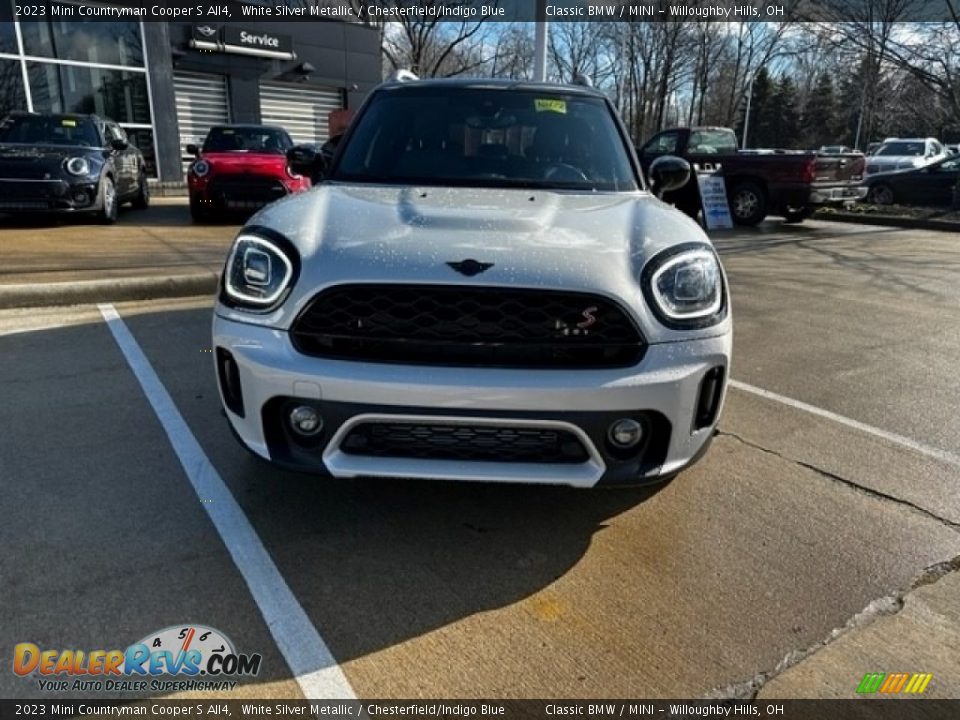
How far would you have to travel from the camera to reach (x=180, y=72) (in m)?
19.1

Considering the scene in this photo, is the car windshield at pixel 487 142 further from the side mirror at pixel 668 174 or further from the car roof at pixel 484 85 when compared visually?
the side mirror at pixel 668 174

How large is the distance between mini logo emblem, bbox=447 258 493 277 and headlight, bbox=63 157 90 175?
8.98 m

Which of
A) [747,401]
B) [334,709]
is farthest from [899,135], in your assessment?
[334,709]

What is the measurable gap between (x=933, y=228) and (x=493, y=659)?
1457 centimetres

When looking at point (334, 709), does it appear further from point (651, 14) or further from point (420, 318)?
point (651, 14)

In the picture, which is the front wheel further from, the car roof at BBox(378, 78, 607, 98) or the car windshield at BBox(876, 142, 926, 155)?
the car windshield at BBox(876, 142, 926, 155)

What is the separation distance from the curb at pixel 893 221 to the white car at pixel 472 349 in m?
13.3

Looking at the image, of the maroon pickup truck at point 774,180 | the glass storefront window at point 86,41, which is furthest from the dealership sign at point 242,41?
the maroon pickup truck at point 774,180

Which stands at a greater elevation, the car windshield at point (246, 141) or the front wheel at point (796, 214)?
the car windshield at point (246, 141)

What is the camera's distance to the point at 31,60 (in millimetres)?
14508

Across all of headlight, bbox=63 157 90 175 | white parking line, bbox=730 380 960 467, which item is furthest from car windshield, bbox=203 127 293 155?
white parking line, bbox=730 380 960 467

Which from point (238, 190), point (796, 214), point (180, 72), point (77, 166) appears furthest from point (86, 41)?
point (796, 214)

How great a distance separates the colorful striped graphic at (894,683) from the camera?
78.3 inches

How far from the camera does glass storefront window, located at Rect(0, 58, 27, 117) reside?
1426 cm
